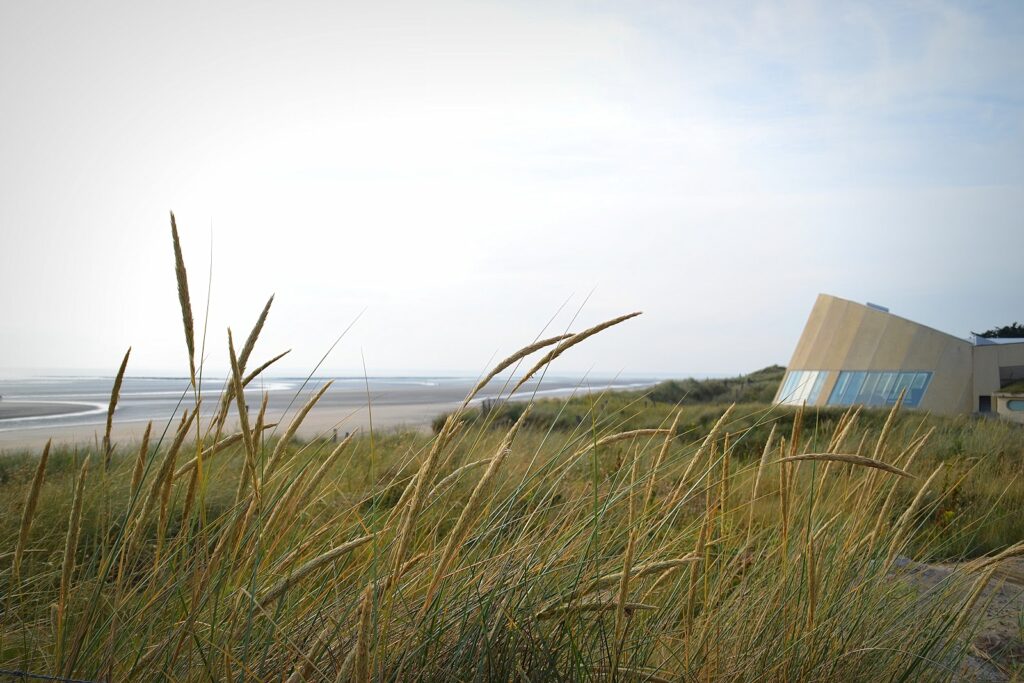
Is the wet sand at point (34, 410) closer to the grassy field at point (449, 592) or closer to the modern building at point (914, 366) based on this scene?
the grassy field at point (449, 592)

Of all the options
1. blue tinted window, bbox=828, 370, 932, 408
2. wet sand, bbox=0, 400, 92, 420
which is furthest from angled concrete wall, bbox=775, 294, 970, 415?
wet sand, bbox=0, 400, 92, 420

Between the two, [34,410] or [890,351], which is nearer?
[34,410]

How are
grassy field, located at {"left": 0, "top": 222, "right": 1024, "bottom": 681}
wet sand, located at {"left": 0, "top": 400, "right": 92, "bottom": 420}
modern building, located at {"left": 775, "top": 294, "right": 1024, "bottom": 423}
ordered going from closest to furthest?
grassy field, located at {"left": 0, "top": 222, "right": 1024, "bottom": 681}
wet sand, located at {"left": 0, "top": 400, "right": 92, "bottom": 420}
modern building, located at {"left": 775, "top": 294, "right": 1024, "bottom": 423}

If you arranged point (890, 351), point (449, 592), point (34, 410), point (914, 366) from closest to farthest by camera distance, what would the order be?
point (449, 592) < point (34, 410) < point (914, 366) < point (890, 351)

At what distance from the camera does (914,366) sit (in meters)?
25.6

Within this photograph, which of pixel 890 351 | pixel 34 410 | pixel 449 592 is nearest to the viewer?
pixel 449 592

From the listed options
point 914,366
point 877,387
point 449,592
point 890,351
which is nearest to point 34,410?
point 449,592

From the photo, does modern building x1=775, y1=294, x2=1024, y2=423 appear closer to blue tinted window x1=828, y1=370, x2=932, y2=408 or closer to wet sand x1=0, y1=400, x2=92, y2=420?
blue tinted window x1=828, y1=370, x2=932, y2=408

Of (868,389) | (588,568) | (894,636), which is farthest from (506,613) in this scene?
(868,389)

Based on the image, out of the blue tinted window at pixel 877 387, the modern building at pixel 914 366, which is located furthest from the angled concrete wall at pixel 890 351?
the blue tinted window at pixel 877 387

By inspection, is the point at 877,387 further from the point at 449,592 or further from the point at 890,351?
the point at 449,592

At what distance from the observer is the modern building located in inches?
996

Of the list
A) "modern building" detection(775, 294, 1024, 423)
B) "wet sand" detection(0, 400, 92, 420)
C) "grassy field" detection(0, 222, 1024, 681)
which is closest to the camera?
"grassy field" detection(0, 222, 1024, 681)

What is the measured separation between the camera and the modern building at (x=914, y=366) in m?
25.3
